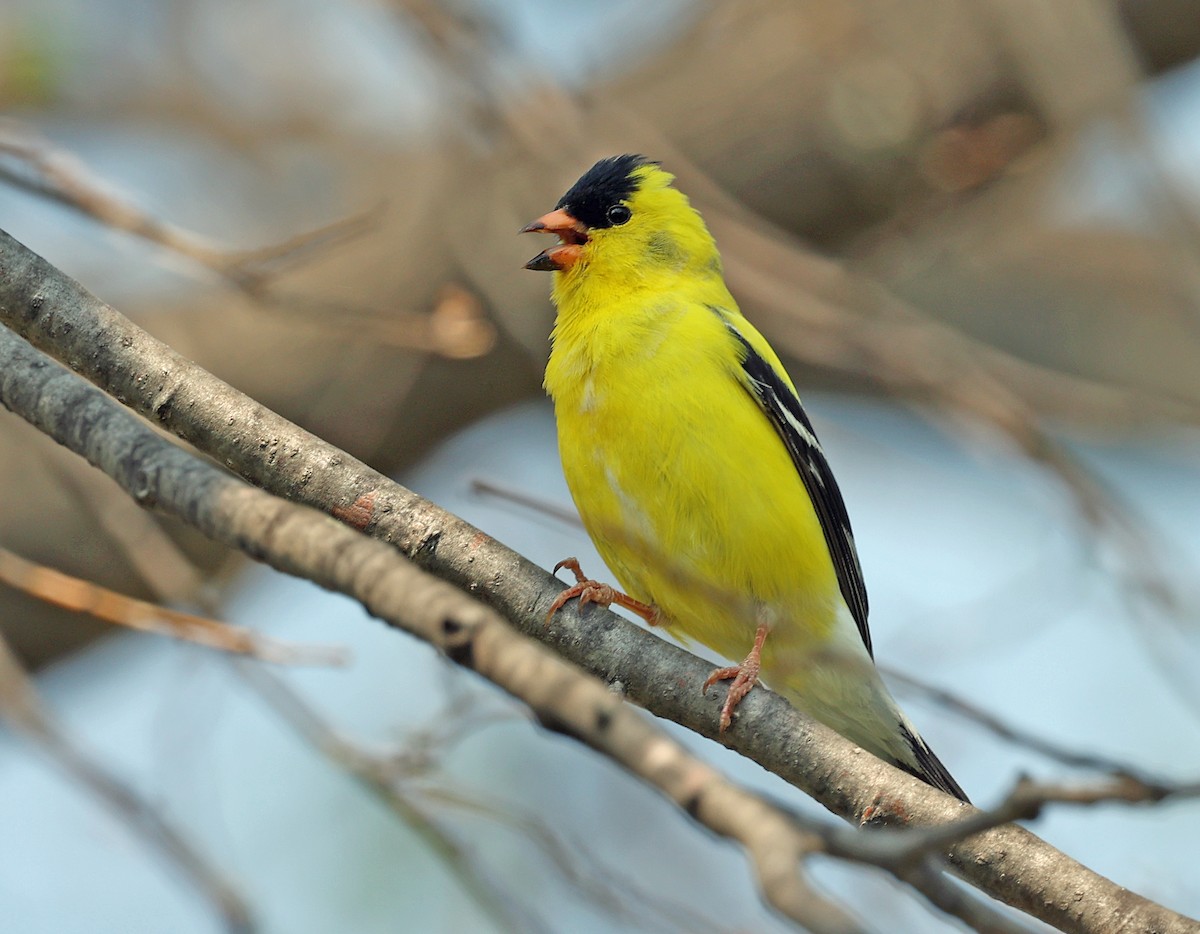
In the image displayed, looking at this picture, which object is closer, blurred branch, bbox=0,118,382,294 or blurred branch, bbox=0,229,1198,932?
blurred branch, bbox=0,229,1198,932

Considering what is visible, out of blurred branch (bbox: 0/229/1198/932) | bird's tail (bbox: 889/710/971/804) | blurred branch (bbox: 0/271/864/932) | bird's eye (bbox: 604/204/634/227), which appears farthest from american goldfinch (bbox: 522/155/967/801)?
blurred branch (bbox: 0/271/864/932)

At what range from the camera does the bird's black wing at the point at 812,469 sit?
14.5 feet

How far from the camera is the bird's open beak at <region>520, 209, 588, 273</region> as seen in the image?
4816mm

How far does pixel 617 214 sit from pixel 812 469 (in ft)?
4.45

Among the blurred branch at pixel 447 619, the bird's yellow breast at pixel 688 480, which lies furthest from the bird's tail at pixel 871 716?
the blurred branch at pixel 447 619

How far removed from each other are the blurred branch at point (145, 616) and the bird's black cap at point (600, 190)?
2.06 m

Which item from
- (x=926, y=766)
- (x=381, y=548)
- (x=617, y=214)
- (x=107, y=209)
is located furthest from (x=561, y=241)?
(x=381, y=548)

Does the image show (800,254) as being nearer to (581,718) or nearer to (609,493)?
(609,493)

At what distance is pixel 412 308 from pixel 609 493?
282 centimetres

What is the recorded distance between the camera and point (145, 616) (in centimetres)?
390

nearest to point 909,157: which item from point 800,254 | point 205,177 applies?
point 800,254

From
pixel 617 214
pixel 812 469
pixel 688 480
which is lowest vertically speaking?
pixel 688 480

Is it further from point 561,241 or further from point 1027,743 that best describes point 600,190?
point 1027,743

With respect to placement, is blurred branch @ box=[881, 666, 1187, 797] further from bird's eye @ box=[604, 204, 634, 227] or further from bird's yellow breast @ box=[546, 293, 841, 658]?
bird's eye @ box=[604, 204, 634, 227]
